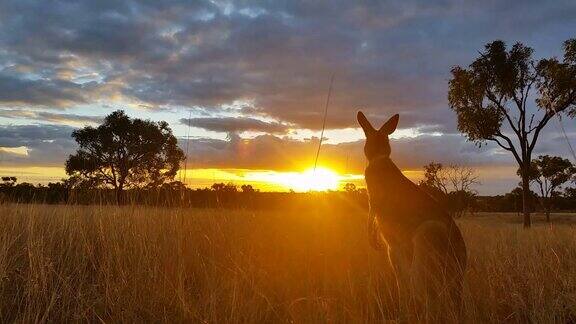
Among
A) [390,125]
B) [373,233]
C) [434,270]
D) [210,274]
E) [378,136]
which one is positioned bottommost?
[210,274]

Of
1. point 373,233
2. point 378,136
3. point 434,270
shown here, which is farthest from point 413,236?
point 378,136

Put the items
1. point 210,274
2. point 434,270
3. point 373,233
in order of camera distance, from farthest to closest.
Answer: point 373,233 → point 210,274 → point 434,270

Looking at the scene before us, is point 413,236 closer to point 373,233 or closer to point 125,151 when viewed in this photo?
point 373,233

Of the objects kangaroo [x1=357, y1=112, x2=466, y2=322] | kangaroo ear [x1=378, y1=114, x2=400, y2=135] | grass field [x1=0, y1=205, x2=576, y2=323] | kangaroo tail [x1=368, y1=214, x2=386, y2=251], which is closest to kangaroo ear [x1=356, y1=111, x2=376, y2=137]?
kangaroo [x1=357, y1=112, x2=466, y2=322]

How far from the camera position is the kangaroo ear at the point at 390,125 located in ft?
18.8

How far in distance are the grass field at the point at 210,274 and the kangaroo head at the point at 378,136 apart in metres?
1.52

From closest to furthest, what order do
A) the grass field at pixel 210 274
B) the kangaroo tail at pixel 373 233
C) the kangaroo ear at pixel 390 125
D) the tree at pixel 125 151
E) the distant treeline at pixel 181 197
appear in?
the grass field at pixel 210 274
the kangaroo ear at pixel 390 125
the kangaroo tail at pixel 373 233
the distant treeline at pixel 181 197
the tree at pixel 125 151

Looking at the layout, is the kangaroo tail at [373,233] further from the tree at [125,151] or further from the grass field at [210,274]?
the tree at [125,151]

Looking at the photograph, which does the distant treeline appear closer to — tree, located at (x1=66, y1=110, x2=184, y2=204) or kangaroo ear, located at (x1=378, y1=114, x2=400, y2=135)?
kangaroo ear, located at (x1=378, y1=114, x2=400, y2=135)

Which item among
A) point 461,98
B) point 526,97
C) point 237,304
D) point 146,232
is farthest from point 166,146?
point 237,304

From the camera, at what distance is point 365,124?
5.93 metres

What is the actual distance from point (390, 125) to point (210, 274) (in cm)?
280

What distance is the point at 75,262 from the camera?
237 inches

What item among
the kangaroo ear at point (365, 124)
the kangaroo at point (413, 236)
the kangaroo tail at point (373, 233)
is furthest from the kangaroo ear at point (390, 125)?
the kangaroo tail at point (373, 233)
